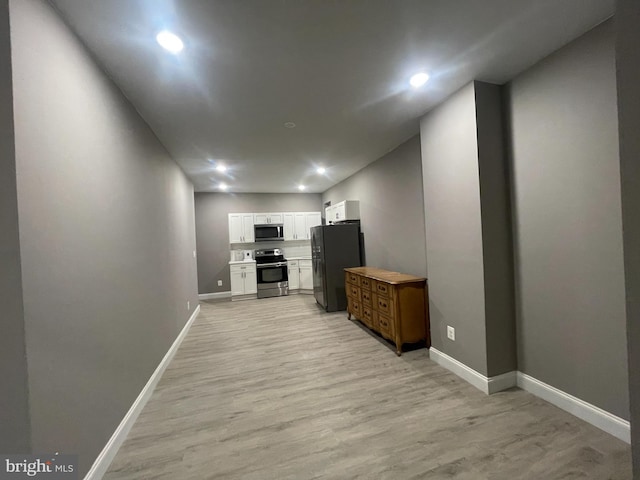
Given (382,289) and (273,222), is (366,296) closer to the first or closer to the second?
(382,289)

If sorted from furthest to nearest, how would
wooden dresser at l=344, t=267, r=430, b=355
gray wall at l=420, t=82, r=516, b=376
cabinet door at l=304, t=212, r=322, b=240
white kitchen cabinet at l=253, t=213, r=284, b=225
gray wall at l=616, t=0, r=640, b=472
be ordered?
cabinet door at l=304, t=212, r=322, b=240 → white kitchen cabinet at l=253, t=213, r=284, b=225 → wooden dresser at l=344, t=267, r=430, b=355 → gray wall at l=420, t=82, r=516, b=376 → gray wall at l=616, t=0, r=640, b=472

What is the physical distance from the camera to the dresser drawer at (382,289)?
3136mm

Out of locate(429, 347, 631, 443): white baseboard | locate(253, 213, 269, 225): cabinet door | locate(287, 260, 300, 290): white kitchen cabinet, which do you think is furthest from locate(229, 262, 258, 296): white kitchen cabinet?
locate(429, 347, 631, 443): white baseboard

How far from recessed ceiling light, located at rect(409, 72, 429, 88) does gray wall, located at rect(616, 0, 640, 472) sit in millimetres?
1339

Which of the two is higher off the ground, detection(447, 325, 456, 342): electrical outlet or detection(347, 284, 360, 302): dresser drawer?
detection(347, 284, 360, 302): dresser drawer

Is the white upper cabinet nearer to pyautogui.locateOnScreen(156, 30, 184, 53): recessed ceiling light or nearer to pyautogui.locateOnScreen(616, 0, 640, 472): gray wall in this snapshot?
pyautogui.locateOnScreen(156, 30, 184, 53): recessed ceiling light

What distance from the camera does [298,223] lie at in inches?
267

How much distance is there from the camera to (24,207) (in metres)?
1.08

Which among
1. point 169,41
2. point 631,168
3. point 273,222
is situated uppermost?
point 169,41

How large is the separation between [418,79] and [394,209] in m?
2.06

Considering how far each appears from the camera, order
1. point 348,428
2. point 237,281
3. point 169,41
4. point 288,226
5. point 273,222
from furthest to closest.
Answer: point 288,226
point 273,222
point 237,281
point 348,428
point 169,41

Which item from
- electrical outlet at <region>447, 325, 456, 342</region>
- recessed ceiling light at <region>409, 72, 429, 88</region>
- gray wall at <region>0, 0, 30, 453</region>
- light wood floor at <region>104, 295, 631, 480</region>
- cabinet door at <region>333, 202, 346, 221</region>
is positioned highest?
recessed ceiling light at <region>409, 72, 429, 88</region>

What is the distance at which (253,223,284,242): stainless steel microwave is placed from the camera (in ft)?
21.1

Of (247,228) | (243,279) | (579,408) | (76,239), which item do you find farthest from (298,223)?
(579,408)
